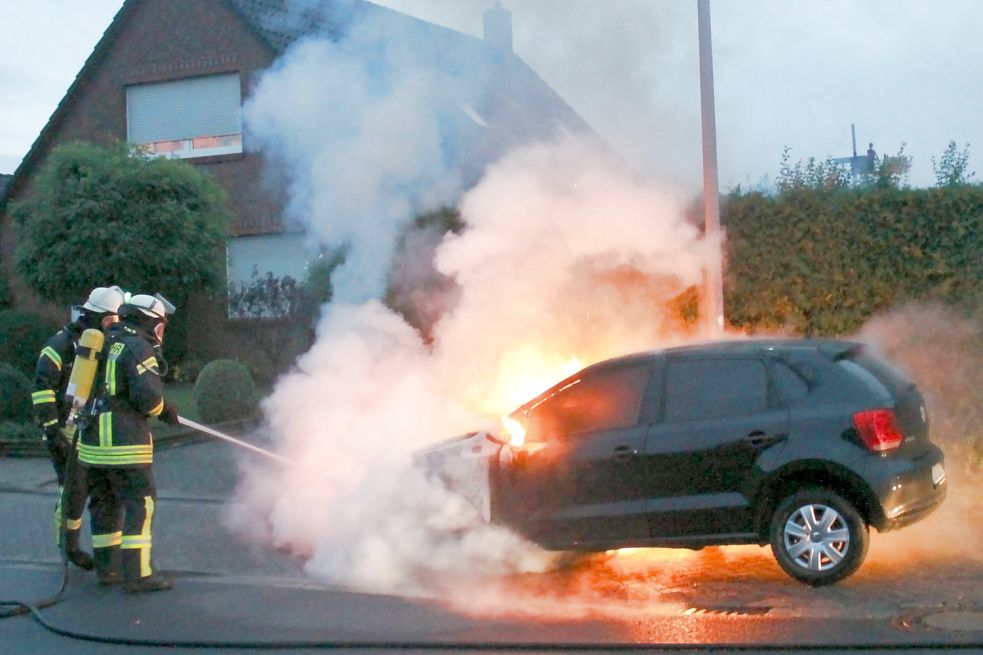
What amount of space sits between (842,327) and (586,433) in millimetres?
3735

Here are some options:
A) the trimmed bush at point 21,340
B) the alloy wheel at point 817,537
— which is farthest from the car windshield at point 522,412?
the trimmed bush at point 21,340

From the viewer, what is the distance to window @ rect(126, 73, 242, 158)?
722 inches

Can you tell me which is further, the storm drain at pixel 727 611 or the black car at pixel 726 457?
the black car at pixel 726 457

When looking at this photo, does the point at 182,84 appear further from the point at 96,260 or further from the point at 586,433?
the point at 586,433

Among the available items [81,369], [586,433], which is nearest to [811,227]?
[586,433]

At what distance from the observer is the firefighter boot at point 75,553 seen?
764 cm

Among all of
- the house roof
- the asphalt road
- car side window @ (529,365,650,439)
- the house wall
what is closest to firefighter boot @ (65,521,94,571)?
the asphalt road

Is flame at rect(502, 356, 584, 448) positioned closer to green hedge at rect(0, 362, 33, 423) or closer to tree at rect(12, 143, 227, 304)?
green hedge at rect(0, 362, 33, 423)

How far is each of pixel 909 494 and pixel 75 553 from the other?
5.54 meters

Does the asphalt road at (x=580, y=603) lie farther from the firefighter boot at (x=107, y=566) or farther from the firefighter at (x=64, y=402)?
the firefighter at (x=64, y=402)

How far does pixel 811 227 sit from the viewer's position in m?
9.91

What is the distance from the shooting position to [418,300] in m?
9.97

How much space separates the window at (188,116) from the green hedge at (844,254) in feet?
35.3

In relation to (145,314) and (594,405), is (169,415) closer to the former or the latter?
(145,314)
